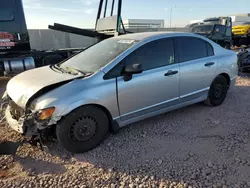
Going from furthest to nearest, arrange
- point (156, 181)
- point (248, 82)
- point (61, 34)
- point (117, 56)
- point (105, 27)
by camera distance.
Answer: point (61, 34)
point (105, 27)
point (248, 82)
point (117, 56)
point (156, 181)

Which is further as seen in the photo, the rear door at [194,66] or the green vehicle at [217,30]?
the green vehicle at [217,30]

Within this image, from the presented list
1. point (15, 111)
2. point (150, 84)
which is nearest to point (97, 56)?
point (150, 84)

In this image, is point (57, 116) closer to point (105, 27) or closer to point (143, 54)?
point (143, 54)

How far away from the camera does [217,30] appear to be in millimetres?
14289

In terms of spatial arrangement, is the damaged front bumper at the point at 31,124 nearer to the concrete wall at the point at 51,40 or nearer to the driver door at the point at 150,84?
the driver door at the point at 150,84

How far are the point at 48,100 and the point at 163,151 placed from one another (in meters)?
1.71

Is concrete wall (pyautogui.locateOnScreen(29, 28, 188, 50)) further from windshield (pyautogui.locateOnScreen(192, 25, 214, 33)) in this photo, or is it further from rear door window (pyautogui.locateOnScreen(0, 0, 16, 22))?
rear door window (pyautogui.locateOnScreen(0, 0, 16, 22))

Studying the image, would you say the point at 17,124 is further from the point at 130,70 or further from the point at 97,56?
the point at 130,70

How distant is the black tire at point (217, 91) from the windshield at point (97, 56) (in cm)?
202

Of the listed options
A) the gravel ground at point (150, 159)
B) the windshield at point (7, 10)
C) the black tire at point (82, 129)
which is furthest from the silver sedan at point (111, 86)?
the windshield at point (7, 10)

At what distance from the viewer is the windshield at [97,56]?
11.2 ft

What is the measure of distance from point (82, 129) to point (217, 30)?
1377 centimetres

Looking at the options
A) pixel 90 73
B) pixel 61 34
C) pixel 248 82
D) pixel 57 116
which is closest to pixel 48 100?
pixel 57 116

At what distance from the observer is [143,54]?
3.53 meters
